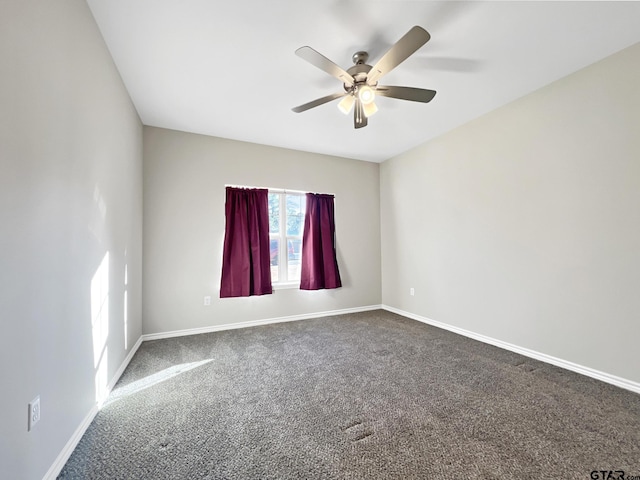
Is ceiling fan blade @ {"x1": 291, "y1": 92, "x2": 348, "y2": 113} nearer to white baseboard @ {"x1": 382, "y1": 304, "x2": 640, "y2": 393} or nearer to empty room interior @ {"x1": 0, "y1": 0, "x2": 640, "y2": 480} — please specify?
empty room interior @ {"x1": 0, "y1": 0, "x2": 640, "y2": 480}

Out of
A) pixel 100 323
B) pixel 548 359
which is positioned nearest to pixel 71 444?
pixel 100 323

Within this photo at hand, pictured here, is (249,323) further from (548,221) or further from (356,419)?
(548,221)

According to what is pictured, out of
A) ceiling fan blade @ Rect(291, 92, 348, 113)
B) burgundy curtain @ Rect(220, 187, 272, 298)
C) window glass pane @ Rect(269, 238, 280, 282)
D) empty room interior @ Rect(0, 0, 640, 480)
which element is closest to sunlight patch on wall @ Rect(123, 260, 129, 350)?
empty room interior @ Rect(0, 0, 640, 480)

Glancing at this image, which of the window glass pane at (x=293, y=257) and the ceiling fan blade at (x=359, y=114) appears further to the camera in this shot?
the window glass pane at (x=293, y=257)

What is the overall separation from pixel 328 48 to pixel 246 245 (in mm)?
2508

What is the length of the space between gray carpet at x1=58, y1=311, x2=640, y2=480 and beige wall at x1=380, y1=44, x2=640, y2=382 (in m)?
0.44

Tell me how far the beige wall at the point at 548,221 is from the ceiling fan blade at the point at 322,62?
1.97m

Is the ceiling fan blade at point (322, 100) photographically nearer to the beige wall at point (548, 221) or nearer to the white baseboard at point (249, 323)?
the beige wall at point (548, 221)

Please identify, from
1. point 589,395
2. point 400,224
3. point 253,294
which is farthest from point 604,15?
point 253,294

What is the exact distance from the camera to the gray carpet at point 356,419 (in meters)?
1.36

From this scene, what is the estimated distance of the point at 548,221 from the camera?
2596 millimetres

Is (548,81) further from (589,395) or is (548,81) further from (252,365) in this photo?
(252,365)

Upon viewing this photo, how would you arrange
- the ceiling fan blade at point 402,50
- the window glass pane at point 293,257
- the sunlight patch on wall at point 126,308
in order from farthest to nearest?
the window glass pane at point 293,257, the sunlight patch on wall at point 126,308, the ceiling fan blade at point 402,50

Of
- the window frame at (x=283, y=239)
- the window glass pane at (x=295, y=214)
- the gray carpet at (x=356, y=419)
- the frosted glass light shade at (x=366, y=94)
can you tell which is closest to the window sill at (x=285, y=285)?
the window frame at (x=283, y=239)
